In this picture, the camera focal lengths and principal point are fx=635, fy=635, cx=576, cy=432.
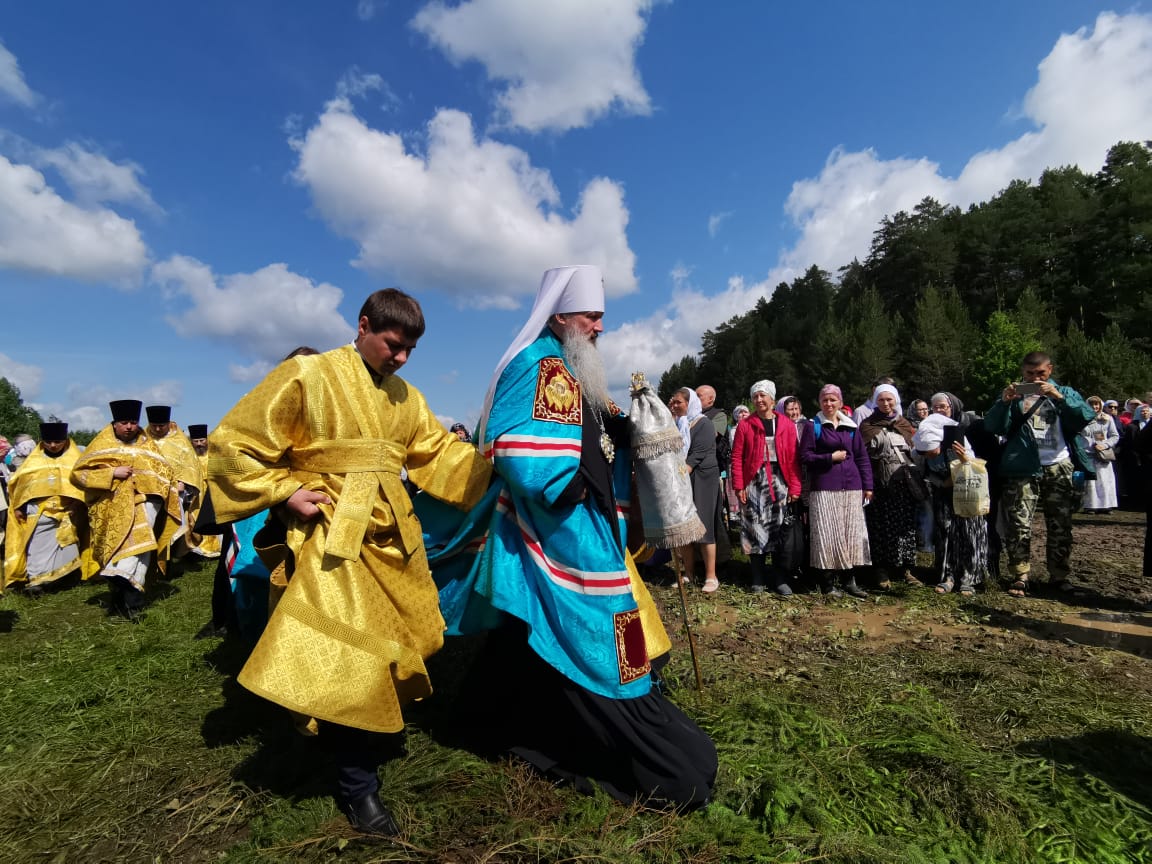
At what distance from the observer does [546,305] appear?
10.8ft

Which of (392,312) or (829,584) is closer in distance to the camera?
(392,312)

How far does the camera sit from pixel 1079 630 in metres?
5.38

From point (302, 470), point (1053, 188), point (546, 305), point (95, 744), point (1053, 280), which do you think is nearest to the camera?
point (302, 470)

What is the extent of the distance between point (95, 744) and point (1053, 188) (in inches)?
2875

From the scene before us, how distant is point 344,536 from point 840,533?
551 cm

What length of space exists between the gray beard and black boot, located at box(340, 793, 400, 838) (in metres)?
2.04

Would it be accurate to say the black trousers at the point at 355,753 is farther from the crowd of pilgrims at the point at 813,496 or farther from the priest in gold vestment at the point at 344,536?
the crowd of pilgrims at the point at 813,496

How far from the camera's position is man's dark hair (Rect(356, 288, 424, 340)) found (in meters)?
2.79

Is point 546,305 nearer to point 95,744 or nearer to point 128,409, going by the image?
point 95,744

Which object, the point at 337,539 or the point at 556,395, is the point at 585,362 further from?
the point at 337,539

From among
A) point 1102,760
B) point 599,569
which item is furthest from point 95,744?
point 1102,760

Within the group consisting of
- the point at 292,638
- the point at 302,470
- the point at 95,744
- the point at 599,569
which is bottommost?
the point at 95,744

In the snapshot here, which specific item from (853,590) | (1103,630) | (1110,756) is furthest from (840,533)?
(1110,756)

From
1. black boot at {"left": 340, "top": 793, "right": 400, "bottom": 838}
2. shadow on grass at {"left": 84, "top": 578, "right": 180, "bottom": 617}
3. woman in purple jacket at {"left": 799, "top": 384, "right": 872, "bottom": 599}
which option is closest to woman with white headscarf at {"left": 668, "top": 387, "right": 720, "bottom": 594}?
woman in purple jacket at {"left": 799, "top": 384, "right": 872, "bottom": 599}
